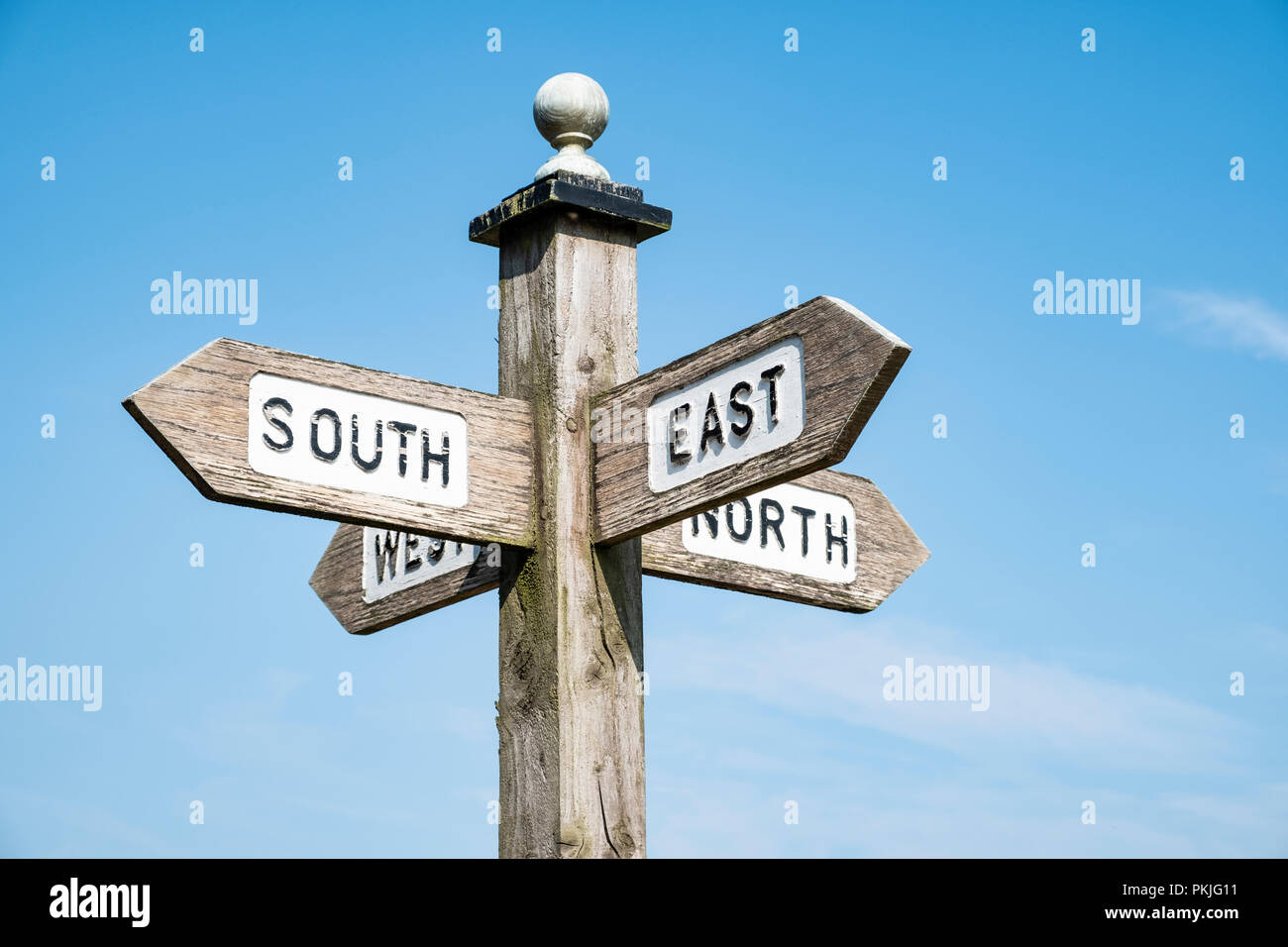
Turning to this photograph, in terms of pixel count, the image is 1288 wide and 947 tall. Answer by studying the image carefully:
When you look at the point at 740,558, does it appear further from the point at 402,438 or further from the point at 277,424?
the point at 277,424

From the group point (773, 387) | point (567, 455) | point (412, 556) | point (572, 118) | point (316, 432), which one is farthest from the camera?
point (412, 556)

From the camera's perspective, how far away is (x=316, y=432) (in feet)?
10.8

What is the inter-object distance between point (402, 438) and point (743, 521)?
31.9 inches

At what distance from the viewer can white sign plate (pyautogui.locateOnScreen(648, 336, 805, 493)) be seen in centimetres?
317

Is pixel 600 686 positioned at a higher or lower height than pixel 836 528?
lower

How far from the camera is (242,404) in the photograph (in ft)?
10.6

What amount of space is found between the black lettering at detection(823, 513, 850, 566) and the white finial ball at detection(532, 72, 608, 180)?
90 cm

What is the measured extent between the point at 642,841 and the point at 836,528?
925 mm

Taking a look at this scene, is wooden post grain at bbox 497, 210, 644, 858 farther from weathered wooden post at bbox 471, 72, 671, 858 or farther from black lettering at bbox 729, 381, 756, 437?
black lettering at bbox 729, 381, 756, 437

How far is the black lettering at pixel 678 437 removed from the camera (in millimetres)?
3346

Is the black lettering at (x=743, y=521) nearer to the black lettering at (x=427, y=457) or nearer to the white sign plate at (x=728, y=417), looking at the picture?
the white sign plate at (x=728, y=417)

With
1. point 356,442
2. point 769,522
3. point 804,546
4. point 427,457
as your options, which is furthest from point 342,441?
point 804,546
